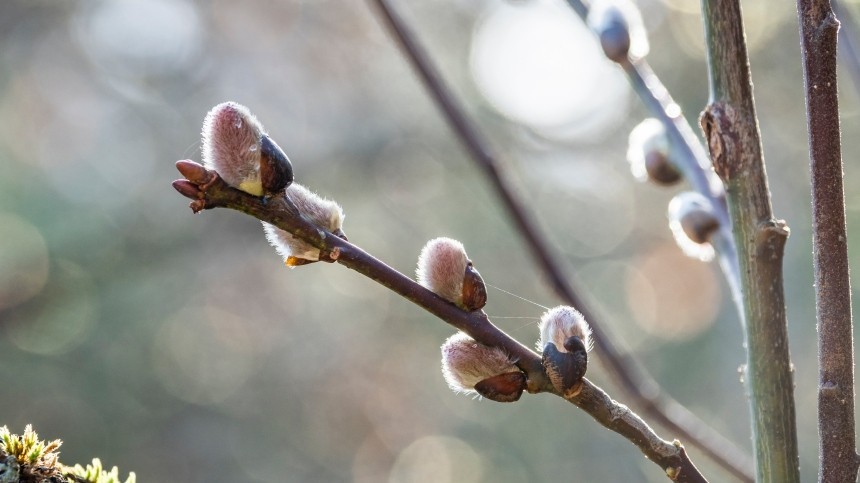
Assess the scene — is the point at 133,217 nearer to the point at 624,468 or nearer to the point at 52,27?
the point at 52,27

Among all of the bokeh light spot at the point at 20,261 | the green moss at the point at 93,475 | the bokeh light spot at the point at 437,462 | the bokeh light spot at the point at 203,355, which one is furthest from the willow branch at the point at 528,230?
the bokeh light spot at the point at 437,462

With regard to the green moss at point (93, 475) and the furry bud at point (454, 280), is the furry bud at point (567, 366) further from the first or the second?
the green moss at point (93, 475)

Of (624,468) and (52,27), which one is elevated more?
(52,27)

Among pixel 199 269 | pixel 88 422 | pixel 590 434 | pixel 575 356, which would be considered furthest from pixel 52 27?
pixel 575 356

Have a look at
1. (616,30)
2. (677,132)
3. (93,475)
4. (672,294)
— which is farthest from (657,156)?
(672,294)

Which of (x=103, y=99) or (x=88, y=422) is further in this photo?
(x=103, y=99)

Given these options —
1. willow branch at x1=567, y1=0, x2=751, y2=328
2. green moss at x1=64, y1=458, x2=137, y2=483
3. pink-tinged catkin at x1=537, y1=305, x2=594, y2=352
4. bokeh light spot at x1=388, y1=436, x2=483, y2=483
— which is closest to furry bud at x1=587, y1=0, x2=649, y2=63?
willow branch at x1=567, y1=0, x2=751, y2=328
